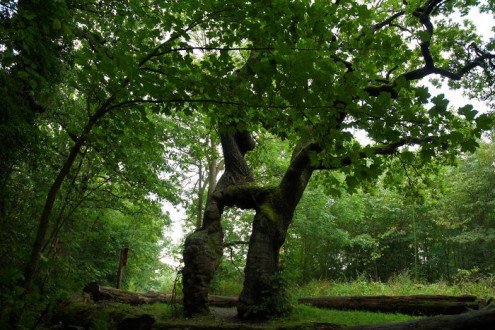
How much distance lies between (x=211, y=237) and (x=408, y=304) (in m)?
5.31

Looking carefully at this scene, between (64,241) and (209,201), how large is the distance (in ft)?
12.0

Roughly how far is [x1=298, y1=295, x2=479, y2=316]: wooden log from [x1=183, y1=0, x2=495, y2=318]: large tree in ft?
10.5

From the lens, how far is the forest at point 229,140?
10.9ft

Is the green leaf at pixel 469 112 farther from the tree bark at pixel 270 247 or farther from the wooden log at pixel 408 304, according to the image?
the wooden log at pixel 408 304

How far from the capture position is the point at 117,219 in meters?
17.0

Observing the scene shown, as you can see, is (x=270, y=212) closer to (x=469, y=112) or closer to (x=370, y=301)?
(x=370, y=301)

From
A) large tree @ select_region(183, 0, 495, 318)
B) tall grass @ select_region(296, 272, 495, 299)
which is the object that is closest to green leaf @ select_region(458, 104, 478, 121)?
large tree @ select_region(183, 0, 495, 318)

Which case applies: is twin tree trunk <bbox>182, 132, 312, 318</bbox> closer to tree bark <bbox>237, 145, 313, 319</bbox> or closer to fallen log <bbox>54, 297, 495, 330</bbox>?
tree bark <bbox>237, 145, 313, 319</bbox>

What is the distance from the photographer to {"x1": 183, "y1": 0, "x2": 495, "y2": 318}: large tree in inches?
121

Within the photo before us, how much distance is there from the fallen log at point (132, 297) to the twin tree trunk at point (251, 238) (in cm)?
148

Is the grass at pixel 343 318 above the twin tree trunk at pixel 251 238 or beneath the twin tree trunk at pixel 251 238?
beneath

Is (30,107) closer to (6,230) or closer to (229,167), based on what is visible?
(6,230)

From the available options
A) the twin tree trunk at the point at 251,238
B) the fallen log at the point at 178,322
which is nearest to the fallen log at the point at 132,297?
the twin tree trunk at the point at 251,238

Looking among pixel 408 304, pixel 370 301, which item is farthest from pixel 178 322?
pixel 408 304
